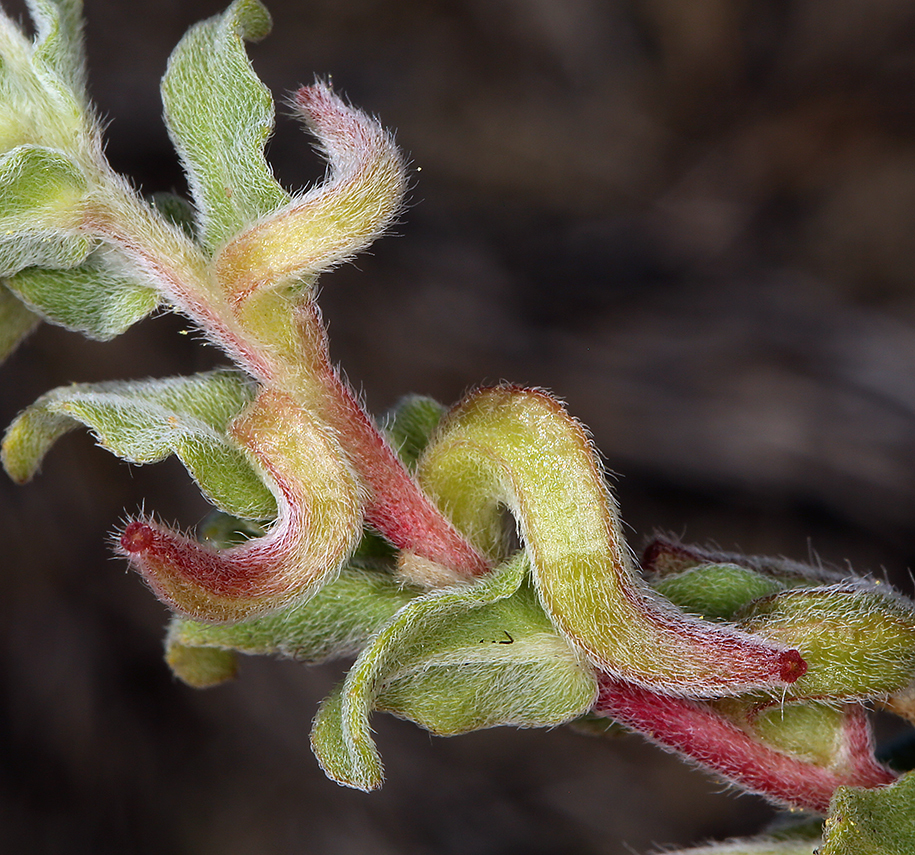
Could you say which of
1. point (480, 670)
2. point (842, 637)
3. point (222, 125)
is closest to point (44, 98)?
point (222, 125)

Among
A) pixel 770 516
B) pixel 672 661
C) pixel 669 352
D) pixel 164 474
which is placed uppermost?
pixel 669 352

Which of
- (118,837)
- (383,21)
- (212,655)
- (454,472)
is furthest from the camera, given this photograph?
(383,21)

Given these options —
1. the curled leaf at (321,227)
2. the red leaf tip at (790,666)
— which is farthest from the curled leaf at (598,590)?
the curled leaf at (321,227)

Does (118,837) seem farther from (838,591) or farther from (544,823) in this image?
(838,591)

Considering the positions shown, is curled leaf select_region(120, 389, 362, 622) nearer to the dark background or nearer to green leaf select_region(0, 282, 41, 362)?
green leaf select_region(0, 282, 41, 362)

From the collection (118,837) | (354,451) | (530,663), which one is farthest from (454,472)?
(118,837)

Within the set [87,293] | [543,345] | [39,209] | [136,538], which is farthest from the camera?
[543,345]

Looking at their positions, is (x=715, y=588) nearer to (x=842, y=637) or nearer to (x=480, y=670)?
(x=842, y=637)
